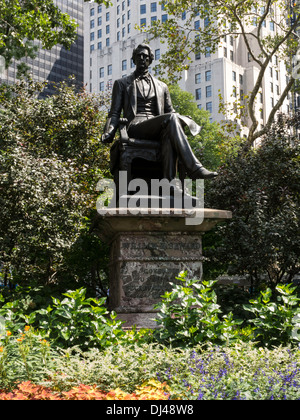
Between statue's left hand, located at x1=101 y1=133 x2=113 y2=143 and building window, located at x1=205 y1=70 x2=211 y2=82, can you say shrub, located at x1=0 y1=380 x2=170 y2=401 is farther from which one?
building window, located at x1=205 y1=70 x2=211 y2=82

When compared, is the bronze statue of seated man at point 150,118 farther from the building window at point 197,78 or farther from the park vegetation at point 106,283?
the building window at point 197,78

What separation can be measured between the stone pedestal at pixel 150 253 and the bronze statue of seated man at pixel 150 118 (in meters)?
0.77

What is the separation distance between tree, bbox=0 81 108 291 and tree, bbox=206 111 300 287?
3334 mm

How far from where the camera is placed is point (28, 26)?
13086mm

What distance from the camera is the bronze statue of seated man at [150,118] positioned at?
22.2 ft

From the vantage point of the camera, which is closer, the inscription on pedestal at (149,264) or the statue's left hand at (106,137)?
the inscription on pedestal at (149,264)

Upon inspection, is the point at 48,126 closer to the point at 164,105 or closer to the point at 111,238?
the point at 164,105

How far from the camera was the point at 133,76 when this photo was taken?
761cm

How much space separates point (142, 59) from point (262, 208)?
436 centimetres

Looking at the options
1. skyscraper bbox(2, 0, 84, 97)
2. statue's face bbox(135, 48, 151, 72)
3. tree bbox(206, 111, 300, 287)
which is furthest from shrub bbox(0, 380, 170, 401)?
skyscraper bbox(2, 0, 84, 97)

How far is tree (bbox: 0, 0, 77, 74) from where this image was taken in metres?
12.9

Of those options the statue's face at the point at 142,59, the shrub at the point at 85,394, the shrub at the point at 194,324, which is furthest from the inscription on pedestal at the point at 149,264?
the statue's face at the point at 142,59

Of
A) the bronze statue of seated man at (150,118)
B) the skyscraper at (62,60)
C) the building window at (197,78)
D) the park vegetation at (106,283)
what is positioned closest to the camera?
the park vegetation at (106,283)

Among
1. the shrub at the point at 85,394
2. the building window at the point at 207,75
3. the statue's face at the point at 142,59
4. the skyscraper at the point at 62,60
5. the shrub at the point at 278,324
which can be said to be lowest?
the shrub at the point at 85,394
